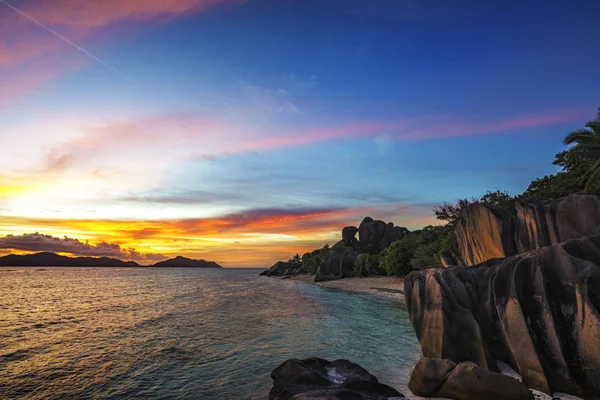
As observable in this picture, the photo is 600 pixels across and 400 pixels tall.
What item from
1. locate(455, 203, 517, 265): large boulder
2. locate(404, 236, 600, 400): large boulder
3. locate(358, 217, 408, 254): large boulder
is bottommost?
locate(404, 236, 600, 400): large boulder

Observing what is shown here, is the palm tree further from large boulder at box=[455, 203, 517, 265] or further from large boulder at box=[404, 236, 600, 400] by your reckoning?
large boulder at box=[404, 236, 600, 400]

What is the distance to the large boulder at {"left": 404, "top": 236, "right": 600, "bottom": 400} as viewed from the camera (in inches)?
415

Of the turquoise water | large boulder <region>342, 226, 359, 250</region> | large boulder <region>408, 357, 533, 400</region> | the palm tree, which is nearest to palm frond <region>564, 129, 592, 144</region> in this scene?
the palm tree

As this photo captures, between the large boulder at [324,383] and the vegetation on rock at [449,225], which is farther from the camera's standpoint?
the vegetation on rock at [449,225]

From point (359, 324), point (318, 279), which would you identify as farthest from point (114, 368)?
point (318, 279)

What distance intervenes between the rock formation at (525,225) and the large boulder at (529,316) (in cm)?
428

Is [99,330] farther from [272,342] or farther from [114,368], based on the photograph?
[272,342]

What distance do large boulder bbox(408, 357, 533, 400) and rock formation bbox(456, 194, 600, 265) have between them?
29.5ft

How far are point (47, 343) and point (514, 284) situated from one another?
3039cm

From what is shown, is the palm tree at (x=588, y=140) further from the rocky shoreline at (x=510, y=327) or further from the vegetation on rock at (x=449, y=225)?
the rocky shoreline at (x=510, y=327)

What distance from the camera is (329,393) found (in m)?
11.4

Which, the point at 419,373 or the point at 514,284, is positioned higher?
the point at 514,284

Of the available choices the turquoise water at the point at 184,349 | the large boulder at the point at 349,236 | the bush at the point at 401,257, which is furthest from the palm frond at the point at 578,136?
the large boulder at the point at 349,236

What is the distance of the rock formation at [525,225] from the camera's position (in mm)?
16109
